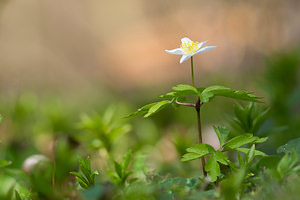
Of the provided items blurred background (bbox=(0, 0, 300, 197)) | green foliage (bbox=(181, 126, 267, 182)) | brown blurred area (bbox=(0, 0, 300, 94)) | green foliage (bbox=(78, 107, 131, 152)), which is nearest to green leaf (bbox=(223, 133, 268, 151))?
green foliage (bbox=(181, 126, 267, 182))

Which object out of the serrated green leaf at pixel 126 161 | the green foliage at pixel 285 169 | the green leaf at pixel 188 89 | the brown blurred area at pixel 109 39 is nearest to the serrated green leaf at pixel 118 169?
the serrated green leaf at pixel 126 161

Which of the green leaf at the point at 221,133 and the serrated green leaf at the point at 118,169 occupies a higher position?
the green leaf at the point at 221,133

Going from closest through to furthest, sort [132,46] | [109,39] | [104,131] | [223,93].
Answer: [223,93]
[104,131]
[132,46]
[109,39]

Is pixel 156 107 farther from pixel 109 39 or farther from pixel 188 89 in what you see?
pixel 109 39

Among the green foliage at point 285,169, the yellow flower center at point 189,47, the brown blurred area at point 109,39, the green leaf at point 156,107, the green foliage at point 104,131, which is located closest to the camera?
the green foliage at point 285,169

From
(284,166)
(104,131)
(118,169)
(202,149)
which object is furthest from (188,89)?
(104,131)

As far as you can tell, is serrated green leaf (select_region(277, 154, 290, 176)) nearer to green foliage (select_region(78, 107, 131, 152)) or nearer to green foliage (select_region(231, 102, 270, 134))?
green foliage (select_region(231, 102, 270, 134))

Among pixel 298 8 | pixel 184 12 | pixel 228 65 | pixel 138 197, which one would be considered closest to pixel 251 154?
pixel 138 197

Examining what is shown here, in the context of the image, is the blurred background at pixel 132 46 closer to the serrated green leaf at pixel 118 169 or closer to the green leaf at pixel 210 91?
the serrated green leaf at pixel 118 169
